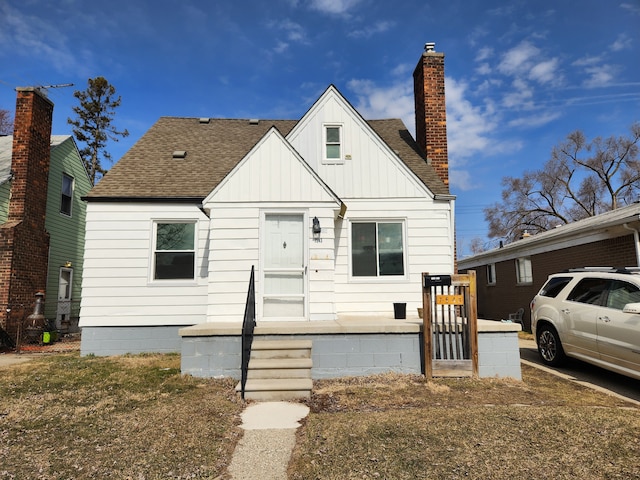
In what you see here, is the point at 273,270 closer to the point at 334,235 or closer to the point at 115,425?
the point at 334,235

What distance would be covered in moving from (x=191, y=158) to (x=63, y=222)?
7168 mm

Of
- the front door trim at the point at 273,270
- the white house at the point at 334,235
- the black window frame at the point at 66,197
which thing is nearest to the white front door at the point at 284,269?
the front door trim at the point at 273,270

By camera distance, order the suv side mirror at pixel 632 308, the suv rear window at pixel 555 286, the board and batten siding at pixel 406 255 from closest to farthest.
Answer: the suv side mirror at pixel 632 308 < the suv rear window at pixel 555 286 < the board and batten siding at pixel 406 255

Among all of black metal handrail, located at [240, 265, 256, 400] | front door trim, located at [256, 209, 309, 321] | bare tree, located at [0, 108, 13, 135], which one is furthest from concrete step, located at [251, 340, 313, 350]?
bare tree, located at [0, 108, 13, 135]

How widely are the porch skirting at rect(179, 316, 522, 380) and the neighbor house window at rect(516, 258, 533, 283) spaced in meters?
10.3

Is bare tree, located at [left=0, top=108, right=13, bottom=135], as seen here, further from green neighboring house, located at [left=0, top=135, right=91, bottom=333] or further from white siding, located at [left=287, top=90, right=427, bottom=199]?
white siding, located at [left=287, top=90, right=427, bottom=199]

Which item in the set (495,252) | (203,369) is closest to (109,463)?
Result: (203,369)

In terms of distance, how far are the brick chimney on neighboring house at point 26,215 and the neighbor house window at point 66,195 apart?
247cm

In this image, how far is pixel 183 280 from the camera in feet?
30.6

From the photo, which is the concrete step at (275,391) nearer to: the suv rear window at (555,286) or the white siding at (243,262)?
the white siding at (243,262)

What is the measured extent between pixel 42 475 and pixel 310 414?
264cm

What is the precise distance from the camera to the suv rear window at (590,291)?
21.6 feet

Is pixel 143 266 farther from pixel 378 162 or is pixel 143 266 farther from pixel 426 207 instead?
pixel 426 207

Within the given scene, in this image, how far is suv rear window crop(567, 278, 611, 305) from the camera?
21.6 ft
